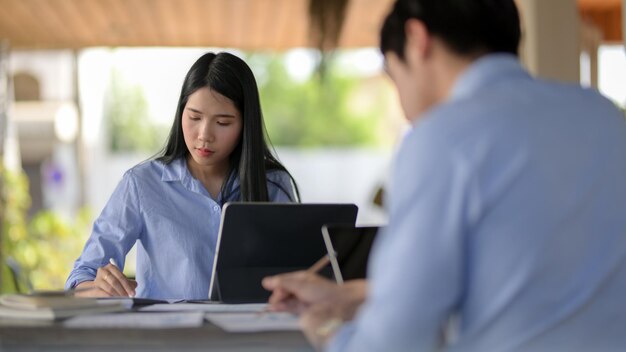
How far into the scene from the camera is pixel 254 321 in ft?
6.85

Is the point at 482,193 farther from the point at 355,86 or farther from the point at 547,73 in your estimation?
the point at 355,86

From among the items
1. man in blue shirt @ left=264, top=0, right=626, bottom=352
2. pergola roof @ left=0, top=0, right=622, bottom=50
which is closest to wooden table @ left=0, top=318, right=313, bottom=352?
man in blue shirt @ left=264, top=0, right=626, bottom=352

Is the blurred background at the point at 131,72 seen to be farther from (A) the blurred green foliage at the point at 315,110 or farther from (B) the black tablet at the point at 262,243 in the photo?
(A) the blurred green foliage at the point at 315,110

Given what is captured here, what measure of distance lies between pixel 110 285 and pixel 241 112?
0.68 meters

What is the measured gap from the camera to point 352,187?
1855 centimetres

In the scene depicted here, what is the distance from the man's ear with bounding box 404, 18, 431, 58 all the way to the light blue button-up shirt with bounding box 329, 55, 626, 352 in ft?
0.24

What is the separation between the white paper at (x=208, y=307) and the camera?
7.68 ft

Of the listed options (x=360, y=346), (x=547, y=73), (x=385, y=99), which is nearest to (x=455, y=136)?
(x=360, y=346)

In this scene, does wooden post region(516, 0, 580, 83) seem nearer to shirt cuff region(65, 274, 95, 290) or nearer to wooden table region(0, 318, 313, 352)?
shirt cuff region(65, 274, 95, 290)

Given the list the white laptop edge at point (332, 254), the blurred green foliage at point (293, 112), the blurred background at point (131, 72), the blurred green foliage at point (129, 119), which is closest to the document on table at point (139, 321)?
the white laptop edge at point (332, 254)

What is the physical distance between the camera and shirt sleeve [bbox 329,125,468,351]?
144cm

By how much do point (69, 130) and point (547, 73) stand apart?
7.79 m

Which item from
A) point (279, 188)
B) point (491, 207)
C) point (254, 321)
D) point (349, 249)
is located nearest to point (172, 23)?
point (279, 188)

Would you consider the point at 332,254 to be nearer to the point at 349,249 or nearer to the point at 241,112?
the point at 349,249
